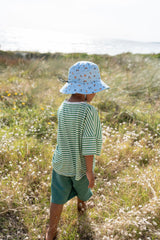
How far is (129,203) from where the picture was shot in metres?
2.04

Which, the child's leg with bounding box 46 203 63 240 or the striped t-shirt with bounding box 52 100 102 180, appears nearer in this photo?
the striped t-shirt with bounding box 52 100 102 180

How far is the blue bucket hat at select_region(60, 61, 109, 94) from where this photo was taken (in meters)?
1.58

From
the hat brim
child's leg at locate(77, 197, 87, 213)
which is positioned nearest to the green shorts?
child's leg at locate(77, 197, 87, 213)

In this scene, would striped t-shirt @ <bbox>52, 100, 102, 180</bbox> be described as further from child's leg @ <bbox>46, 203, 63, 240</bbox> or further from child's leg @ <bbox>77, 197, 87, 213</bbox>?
child's leg @ <bbox>77, 197, 87, 213</bbox>

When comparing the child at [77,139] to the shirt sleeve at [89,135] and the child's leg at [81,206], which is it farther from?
the child's leg at [81,206]

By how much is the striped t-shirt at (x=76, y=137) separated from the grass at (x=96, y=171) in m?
0.51

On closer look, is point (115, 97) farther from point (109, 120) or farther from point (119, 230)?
point (119, 230)

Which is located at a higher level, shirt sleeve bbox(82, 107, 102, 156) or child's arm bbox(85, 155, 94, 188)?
shirt sleeve bbox(82, 107, 102, 156)

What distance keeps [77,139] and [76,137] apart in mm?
16

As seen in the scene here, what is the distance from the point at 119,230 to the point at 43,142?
63.6 inches

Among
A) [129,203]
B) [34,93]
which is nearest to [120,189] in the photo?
[129,203]

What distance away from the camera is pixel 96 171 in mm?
2639

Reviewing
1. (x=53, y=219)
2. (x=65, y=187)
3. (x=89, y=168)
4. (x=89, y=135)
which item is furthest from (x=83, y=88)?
(x=53, y=219)

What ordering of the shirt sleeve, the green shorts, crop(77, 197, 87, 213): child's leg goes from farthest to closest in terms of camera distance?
crop(77, 197, 87, 213): child's leg → the green shorts → the shirt sleeve
